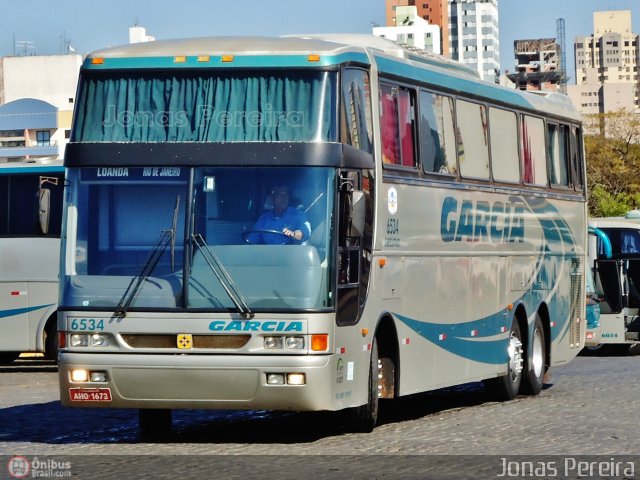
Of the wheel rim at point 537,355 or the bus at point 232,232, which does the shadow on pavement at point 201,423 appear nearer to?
the bus at point 232,232

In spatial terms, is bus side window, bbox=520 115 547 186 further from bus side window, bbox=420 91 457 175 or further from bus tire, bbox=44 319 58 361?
bus tire, bbox=44 319 58 361

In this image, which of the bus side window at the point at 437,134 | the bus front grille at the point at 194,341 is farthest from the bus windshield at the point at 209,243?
the bus side window at the point at 437,134

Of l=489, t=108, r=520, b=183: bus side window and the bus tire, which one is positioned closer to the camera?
l=489, t=108, r=520, b=183: bus side window

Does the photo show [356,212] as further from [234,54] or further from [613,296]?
[613,296]

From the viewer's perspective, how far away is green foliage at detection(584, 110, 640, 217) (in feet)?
359

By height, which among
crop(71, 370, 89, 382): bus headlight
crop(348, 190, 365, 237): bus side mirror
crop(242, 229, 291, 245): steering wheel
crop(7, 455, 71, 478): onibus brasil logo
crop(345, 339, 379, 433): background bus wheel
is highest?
crop(348, 190, 365, 237): bus side mirror

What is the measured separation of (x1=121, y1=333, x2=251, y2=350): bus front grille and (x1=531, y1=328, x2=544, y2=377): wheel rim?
7253 millimetres

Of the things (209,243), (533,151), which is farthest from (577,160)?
(209,243)

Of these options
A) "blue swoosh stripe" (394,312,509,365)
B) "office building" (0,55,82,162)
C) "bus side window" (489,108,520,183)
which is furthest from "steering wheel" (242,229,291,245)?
"office building" (0,55,82,162)

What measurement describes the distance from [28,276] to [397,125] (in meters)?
12.5

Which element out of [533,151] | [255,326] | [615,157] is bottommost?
[255,326]

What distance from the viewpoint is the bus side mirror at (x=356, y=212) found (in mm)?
13086

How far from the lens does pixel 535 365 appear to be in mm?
19328

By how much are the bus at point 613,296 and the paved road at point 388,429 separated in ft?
32.1
